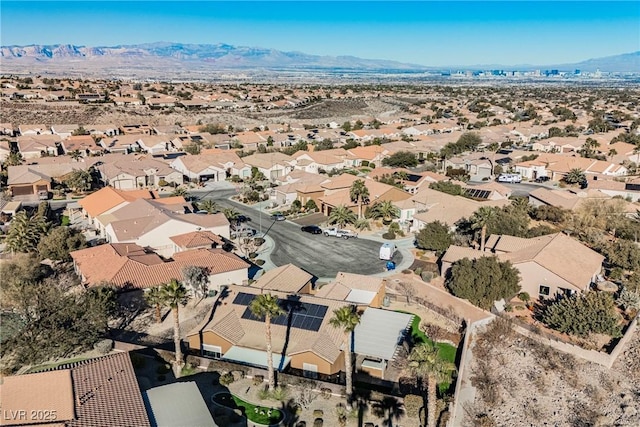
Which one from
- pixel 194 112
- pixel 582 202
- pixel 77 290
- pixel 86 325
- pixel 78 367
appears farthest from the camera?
pixel 194 112

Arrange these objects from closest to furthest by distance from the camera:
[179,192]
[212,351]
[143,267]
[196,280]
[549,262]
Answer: [212,351] < [196,280] < [143,267] < [549,262] < [179,192]

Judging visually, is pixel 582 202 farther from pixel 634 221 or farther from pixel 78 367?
pixel 78 367

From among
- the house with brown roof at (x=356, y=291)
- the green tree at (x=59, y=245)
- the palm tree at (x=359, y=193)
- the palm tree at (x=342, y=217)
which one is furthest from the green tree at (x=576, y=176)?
the green tree at (x=59, y=245)

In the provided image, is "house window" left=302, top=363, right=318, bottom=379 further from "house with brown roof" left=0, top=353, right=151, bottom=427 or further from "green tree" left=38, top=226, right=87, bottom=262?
"green tree" left=38, top=226, right=87, bottom=262

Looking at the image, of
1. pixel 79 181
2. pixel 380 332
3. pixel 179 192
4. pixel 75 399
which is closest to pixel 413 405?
pixel 380 332

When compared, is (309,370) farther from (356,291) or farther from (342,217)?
(342,217)

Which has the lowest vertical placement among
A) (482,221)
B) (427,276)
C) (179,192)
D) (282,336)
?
(179,192)

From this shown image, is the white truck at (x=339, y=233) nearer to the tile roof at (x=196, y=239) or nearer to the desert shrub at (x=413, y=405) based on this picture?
the tile roof at (x=196, y=239)

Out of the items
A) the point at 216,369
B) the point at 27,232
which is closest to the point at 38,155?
the point at 27,232

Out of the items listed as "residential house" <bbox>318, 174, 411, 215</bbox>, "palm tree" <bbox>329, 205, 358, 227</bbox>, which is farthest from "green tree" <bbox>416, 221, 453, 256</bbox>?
"residential house" <bbox>318, 174, 411, 215</bbox>
